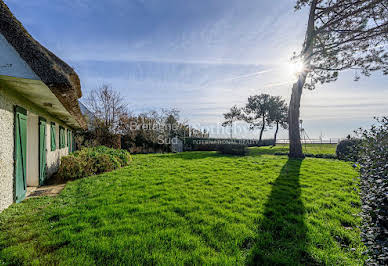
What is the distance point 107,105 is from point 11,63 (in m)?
13.6

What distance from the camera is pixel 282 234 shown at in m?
2.40

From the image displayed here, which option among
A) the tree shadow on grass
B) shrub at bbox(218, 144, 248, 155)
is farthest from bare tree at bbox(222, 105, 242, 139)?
the tree shadow on grass

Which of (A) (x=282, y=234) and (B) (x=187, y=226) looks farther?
(B) (x=187, y=226)

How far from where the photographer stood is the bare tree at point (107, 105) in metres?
14.8

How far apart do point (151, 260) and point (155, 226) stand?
708 millimetres

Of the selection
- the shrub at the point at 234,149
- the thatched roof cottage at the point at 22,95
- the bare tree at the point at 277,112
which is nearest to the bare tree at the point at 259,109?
the bare tree at the point at 277,112

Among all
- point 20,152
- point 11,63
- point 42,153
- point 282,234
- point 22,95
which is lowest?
point 282,234

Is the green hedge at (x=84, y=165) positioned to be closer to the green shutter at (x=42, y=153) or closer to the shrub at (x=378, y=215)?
the green shutter at (x=42, y=153)

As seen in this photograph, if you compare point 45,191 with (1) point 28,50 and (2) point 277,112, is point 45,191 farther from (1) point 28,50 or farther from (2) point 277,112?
(2) point 277,112

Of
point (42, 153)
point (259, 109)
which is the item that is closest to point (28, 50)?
point (42, 153)

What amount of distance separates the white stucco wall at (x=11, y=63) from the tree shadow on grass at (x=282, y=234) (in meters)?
4.35

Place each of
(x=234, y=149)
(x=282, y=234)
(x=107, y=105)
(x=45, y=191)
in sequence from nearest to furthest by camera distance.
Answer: (x=282, y=234)
(x=45, y=191)
(x=234, y=149)
(x=107, y=105)

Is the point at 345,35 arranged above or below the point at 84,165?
above

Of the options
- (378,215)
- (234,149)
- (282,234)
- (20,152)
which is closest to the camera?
(378,215)
